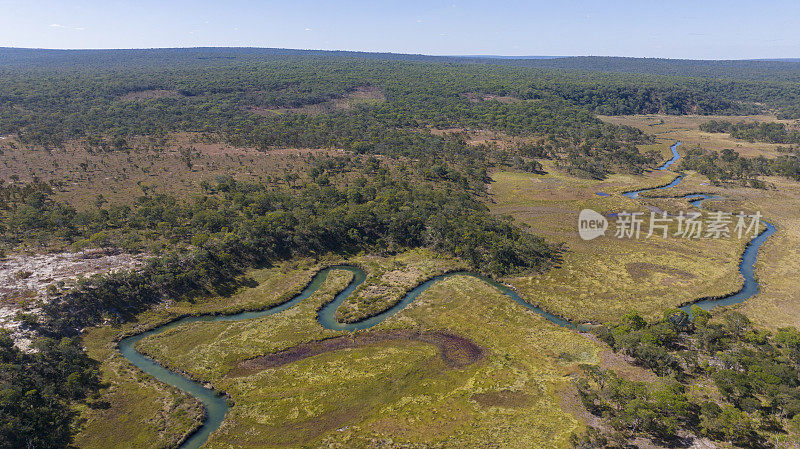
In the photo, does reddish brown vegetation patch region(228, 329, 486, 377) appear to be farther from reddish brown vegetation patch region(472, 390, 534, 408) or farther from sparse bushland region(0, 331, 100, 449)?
sparse bushland region(0, 331, 100, 449)

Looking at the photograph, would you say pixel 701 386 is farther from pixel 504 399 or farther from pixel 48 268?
pixel 48 268

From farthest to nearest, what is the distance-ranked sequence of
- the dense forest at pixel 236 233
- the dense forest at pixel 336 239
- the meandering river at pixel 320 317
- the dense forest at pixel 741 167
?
the dense forest at pixel 741 167 < the dense forest at pixel 236 233 < the meandering river at pixel 320 317 < the dense forest at pixel 336 239

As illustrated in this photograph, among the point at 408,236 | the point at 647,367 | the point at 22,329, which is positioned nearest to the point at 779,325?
the point at 647,367

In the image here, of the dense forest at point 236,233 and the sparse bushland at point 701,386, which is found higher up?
the dense forest at point 236,233

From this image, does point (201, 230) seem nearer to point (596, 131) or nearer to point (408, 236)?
→ point (408, 236)

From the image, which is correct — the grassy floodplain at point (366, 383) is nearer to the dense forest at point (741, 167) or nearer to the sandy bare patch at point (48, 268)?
the sandy bare patch at point (48, 268)

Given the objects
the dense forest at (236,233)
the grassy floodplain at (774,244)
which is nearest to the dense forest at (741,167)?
the grassy floodplain at (774,244)
